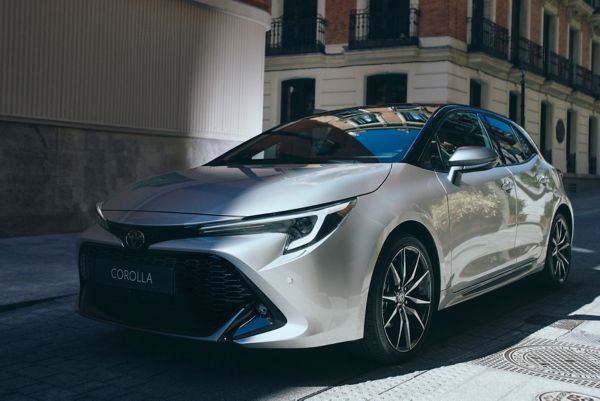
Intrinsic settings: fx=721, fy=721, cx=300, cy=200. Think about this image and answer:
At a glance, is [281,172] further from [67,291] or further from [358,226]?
[67,291]

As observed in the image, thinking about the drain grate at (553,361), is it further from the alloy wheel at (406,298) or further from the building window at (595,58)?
the building window at (595,58)

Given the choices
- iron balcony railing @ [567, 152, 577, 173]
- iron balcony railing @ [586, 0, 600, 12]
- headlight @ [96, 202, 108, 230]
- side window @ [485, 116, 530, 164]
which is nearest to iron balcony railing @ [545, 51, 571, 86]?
iron balcony railing @ [567, 152, 577, 173]

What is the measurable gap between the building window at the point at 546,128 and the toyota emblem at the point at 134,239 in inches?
1088

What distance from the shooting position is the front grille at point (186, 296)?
3436 mm

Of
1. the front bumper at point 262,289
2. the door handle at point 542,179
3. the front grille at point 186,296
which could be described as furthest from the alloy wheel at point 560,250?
the front grille at point 186,296

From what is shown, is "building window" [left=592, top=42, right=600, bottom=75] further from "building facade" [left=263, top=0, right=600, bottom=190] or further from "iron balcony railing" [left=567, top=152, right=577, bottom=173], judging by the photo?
"building facade" [left=263, top=0, right=600, bottom=190]

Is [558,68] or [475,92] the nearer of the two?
[475,92]

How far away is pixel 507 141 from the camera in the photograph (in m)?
5.78

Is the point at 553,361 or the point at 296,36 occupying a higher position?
the point at 296,36

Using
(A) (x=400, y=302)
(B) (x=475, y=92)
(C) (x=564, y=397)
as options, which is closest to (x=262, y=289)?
(A) (x=400, y=302)

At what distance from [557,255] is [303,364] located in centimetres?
329

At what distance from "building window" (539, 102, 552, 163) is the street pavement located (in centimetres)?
2497

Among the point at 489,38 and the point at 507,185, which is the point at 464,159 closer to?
the point at 507,185

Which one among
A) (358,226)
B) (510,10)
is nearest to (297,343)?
(358,226)
